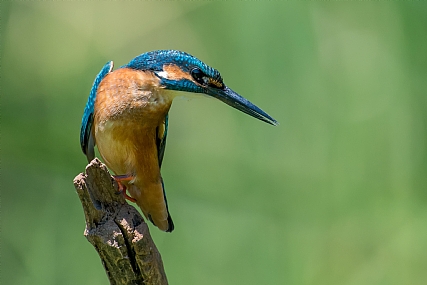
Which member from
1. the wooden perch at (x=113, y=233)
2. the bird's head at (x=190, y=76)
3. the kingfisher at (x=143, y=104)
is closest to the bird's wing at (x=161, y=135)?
the kingfisher at (x=143, y=104)

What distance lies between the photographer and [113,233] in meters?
1.36

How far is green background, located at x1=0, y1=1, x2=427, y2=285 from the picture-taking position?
2.44 meters

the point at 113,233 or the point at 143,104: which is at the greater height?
A: the point at 143,104

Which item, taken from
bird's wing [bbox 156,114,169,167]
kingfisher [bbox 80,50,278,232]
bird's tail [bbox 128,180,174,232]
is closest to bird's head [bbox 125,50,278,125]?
kingfisher [bbox 80,50,278,232]

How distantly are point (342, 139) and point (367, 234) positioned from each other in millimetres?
466

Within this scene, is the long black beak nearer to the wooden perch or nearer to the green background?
the wooden perch

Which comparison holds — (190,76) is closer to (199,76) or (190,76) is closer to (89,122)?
(199,76)

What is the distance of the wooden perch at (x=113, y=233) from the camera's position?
1355 millimetres

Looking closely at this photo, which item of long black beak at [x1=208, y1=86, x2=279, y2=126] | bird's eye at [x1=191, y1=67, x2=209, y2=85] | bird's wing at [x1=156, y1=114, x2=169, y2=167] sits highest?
bird's eye at [x1=191, y1=67, x2=209, y2=85]

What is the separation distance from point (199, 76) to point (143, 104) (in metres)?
0.20

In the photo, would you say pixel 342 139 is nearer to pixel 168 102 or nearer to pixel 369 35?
pixel 369 35

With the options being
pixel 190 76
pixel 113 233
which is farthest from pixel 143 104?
pixel 113 233

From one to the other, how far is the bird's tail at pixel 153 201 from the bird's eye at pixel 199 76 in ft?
1.29

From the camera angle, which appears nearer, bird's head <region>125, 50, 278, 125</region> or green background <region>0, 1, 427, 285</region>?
bird's head <region>125, 50, 278, 125</region>
